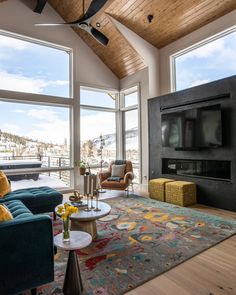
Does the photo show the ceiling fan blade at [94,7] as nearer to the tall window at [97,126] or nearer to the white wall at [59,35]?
the white wall at [59,35]

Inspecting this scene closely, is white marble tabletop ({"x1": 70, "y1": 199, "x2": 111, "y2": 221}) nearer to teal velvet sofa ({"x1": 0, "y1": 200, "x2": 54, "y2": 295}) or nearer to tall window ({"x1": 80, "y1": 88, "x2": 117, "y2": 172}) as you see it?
teal velvet sofa ({"x1": 0, "y1": 200, "x2": 54, "y2": 295})

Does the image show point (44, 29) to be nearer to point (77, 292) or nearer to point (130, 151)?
point (130, 151)

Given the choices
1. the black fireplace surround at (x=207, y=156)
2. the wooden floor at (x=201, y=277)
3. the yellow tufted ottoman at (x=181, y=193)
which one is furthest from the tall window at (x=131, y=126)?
the wooden floor at (x=201, y=277)

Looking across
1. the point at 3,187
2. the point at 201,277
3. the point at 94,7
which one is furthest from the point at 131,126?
the point at 201,277

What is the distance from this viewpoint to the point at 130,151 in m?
7.30

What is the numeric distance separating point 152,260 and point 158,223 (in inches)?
46.5

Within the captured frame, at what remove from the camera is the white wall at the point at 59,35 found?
5.51 m

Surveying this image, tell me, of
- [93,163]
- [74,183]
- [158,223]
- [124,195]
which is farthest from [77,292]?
[93,163]

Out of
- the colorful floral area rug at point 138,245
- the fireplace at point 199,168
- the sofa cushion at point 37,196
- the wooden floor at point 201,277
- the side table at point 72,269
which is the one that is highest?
the fireplace at point 199,168

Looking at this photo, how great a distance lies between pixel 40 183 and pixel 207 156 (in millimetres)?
4343

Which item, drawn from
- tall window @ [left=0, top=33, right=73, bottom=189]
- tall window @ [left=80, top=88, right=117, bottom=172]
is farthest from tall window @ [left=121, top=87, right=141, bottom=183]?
tall window @ [left=0, top=33, right=73, bottom=189]

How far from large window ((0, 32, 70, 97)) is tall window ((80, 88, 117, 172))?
2.73ft

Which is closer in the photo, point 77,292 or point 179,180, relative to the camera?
point 77,292

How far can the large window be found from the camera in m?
5.55
